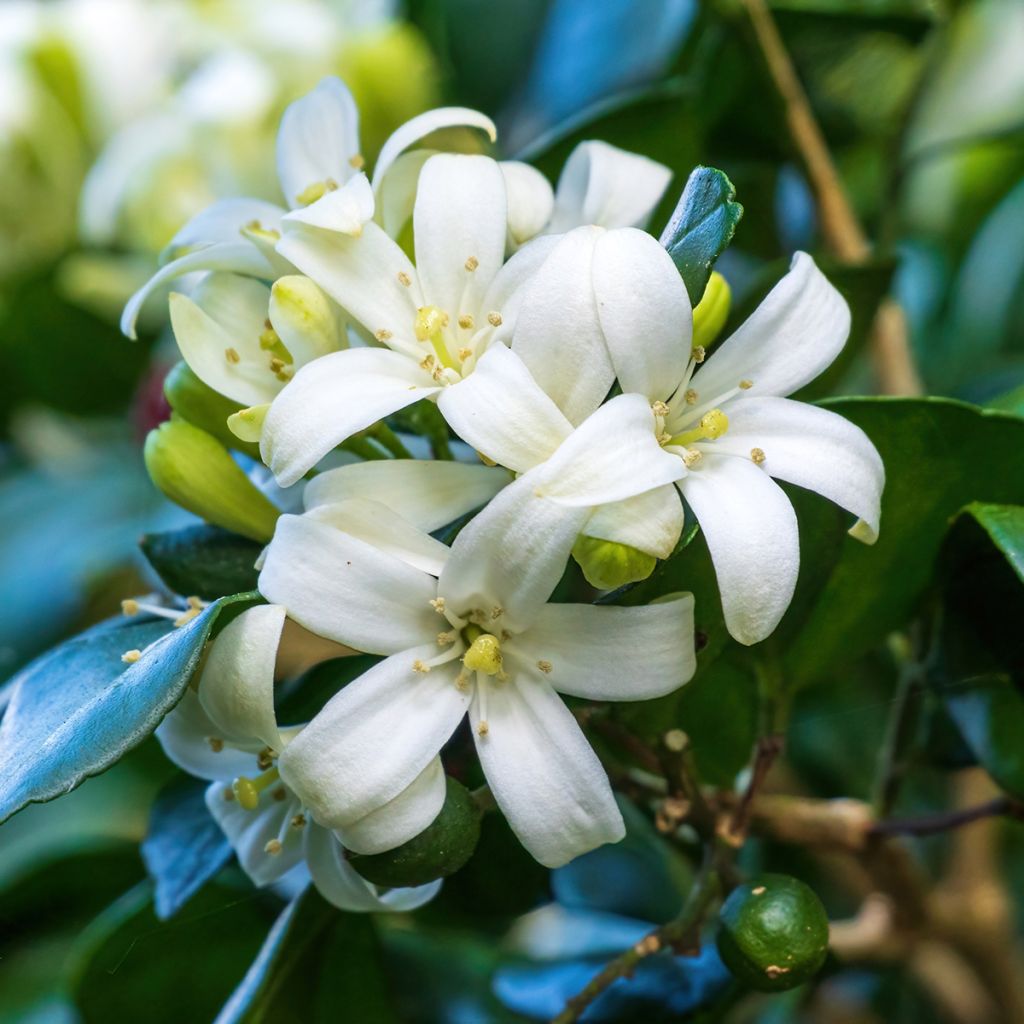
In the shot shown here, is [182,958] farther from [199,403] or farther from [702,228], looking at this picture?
[702,228]

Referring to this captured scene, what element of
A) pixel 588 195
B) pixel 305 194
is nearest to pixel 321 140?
pixel 305 194

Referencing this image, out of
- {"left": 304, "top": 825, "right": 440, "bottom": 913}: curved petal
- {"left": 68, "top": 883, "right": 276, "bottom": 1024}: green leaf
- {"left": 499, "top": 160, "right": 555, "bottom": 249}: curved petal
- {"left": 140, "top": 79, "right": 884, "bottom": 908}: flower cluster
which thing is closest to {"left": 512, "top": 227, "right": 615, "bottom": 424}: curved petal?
{"left": 140, "top": 79, "right": 884, "bottom": 908}: flower cluster

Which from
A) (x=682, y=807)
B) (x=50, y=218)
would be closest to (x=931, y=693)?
(x=682, y=807)

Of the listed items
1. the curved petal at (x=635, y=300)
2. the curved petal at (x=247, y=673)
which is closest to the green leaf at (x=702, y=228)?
the curved petal at (x=635, y=300)

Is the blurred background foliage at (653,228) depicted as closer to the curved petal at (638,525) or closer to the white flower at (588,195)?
the curved petal at (638,525)

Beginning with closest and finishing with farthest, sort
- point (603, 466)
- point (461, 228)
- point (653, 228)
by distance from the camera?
point (603, 466), point (461, 228), point (653, 228)

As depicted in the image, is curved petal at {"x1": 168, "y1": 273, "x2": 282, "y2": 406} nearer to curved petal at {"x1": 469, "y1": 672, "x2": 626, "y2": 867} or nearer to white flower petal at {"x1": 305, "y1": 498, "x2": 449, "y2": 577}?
white flower petal at {"x1": 305, "y1": 498, "x2": 449, "y2": 577}
